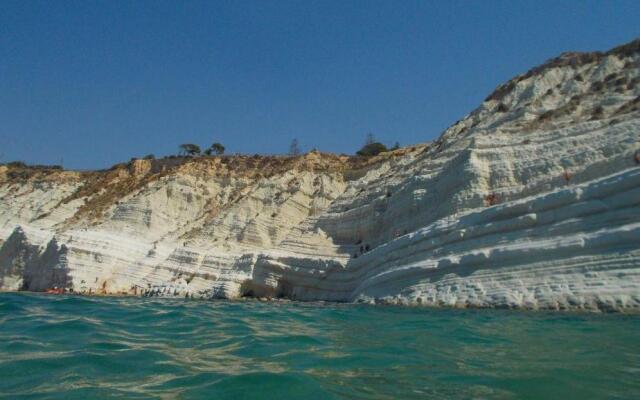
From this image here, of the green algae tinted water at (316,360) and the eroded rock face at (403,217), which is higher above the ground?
the eroded rock face at (403,217)

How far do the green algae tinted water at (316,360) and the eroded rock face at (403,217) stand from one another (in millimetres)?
4934

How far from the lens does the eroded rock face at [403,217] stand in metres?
14.9

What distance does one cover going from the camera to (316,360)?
21.3 ft

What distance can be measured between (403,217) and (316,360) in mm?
20069

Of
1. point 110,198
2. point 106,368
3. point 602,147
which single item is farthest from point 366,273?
point 110,198

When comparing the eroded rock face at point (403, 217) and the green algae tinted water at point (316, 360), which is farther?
the eroded rock face at point (403, 217)

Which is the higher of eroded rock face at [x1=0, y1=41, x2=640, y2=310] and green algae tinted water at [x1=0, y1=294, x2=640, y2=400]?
eroded rock face at [x1=0, y1=41, x2=640, y2=310]

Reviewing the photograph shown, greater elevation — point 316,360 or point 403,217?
point 403,217

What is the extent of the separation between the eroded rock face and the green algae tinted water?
493 centimetres

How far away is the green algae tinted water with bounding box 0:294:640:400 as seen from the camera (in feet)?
16.1

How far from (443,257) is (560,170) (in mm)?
5509

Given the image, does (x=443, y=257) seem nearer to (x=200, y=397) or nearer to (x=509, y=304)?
(x=509, y=304)

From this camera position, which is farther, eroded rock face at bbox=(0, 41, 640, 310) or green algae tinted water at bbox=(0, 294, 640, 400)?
eroded rock face at bbox=(0, 41, 640, 310)

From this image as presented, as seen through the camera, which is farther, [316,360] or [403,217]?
[403,217]
